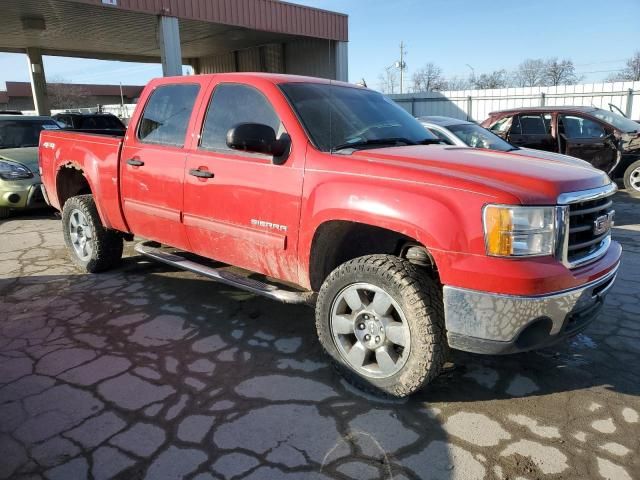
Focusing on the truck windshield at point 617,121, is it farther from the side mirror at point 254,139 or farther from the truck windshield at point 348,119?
the side mirror at point 254,139

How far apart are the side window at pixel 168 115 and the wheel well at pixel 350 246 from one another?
1.58m

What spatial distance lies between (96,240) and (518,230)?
13.7 feet

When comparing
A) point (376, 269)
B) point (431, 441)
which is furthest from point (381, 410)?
point (376, 269)

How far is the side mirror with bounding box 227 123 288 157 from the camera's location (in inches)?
120

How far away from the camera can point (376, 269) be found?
109 inches

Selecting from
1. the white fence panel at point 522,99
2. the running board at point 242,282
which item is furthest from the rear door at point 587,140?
the running board at point 242,282

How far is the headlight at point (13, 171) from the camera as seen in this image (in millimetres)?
7750

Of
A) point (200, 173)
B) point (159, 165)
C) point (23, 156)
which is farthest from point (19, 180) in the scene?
point (200, 173)

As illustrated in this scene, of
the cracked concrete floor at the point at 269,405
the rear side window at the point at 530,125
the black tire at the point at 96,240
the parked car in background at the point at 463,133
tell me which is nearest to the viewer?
the cracked concrete floor at the point at 269,405

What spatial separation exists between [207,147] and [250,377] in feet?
5.71

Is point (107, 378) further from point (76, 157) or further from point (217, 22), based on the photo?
point (217, 22)

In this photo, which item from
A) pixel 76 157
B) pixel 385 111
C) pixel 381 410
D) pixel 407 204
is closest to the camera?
pixel 407 204

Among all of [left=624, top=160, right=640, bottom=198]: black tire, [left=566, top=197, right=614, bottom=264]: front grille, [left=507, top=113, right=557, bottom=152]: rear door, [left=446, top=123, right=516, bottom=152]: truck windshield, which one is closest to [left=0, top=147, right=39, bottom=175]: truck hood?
[left=446, top=123, right=516, bottom=152]: truck windshield

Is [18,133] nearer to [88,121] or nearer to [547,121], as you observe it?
[88,121]
